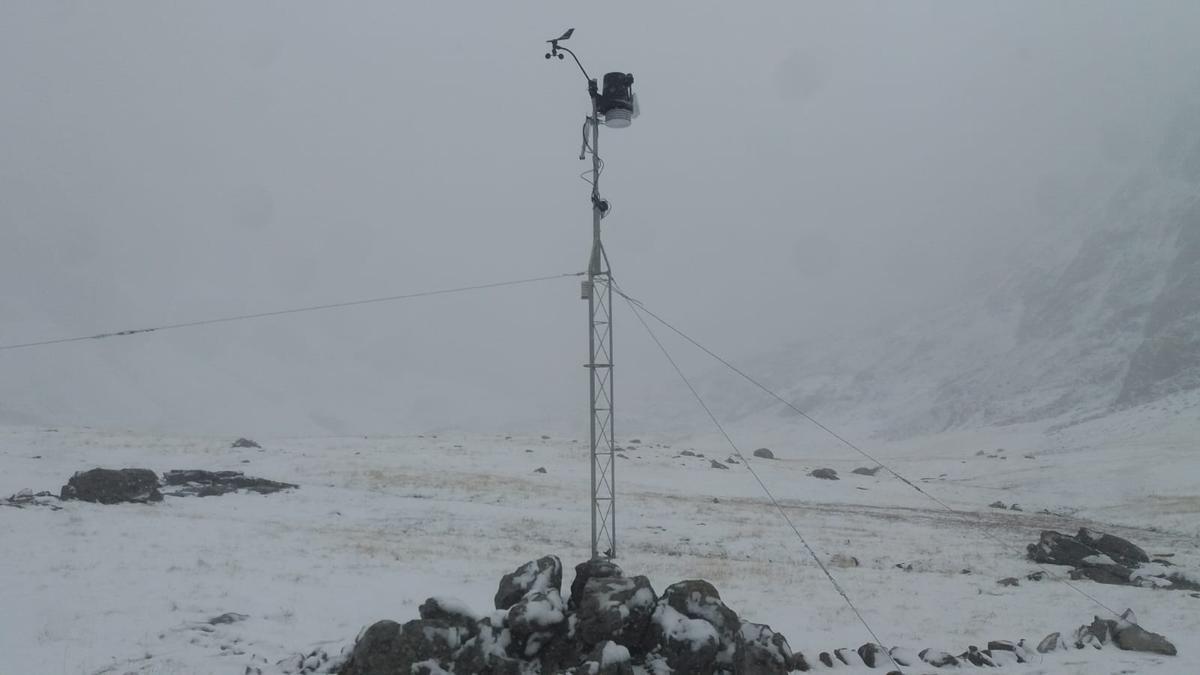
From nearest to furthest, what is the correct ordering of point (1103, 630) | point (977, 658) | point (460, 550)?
1. point (977, 658)
2. point (1103, 630)
3. point (460, 550)

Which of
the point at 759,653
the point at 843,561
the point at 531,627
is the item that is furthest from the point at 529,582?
the point at 843,561

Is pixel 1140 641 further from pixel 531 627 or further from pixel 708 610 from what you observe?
pixel 531 627

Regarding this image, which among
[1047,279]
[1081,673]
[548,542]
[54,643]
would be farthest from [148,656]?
[1047,279]

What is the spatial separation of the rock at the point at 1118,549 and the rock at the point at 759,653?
53.8 feet

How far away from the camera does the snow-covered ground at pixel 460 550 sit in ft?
38.2

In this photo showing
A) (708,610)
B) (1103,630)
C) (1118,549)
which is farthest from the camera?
(1118,549)

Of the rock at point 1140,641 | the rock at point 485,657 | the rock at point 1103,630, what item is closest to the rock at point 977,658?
the rock at point 1103,630

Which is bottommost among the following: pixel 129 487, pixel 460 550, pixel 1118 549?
pixel 1118 549

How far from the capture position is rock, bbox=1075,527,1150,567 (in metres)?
20.8

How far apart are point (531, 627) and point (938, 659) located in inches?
263

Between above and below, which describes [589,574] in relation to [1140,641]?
above

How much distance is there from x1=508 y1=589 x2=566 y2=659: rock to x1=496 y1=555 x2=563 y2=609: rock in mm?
606

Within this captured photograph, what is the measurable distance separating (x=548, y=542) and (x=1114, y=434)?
74.6 m

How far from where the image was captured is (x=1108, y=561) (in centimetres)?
1972
